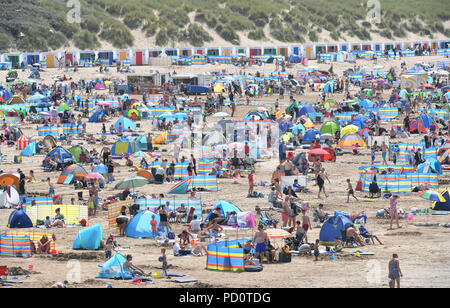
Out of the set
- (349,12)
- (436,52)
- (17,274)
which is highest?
(349,12)

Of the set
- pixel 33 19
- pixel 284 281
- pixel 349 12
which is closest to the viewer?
pixel 284 281

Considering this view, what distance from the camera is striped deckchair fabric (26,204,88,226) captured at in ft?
64.8

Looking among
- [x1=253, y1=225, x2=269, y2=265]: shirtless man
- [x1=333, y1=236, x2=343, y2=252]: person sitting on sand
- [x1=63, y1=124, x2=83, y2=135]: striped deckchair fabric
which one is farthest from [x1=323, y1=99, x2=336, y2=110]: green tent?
[x1=253, y1=225, x2=269, y2=265]: shirtless man

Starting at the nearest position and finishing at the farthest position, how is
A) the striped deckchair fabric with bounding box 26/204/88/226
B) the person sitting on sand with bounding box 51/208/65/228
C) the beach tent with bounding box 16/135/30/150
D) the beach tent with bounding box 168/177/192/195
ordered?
the person sitting on sand with bounding box 51/208/65/228 < the striped deckchair fabric with bounding box 26/204/88/226 < the beach tent with bounding box 168/177/192/195 < the beach tent with bounding box 16/135/30/150

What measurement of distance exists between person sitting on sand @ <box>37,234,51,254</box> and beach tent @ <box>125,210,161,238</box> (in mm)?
2152

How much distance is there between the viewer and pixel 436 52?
6781 centimetres

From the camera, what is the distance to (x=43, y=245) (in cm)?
1688

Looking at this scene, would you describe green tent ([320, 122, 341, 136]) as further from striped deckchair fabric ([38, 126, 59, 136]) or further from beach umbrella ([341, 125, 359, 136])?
striped deckchair fabric ([38, 126, 59, 136])

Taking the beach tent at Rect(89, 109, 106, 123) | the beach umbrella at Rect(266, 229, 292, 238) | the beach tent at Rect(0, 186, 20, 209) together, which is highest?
the beach tent at Rect(89, 109, 106, 123)

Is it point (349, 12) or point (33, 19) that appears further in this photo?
point (349, 12)
